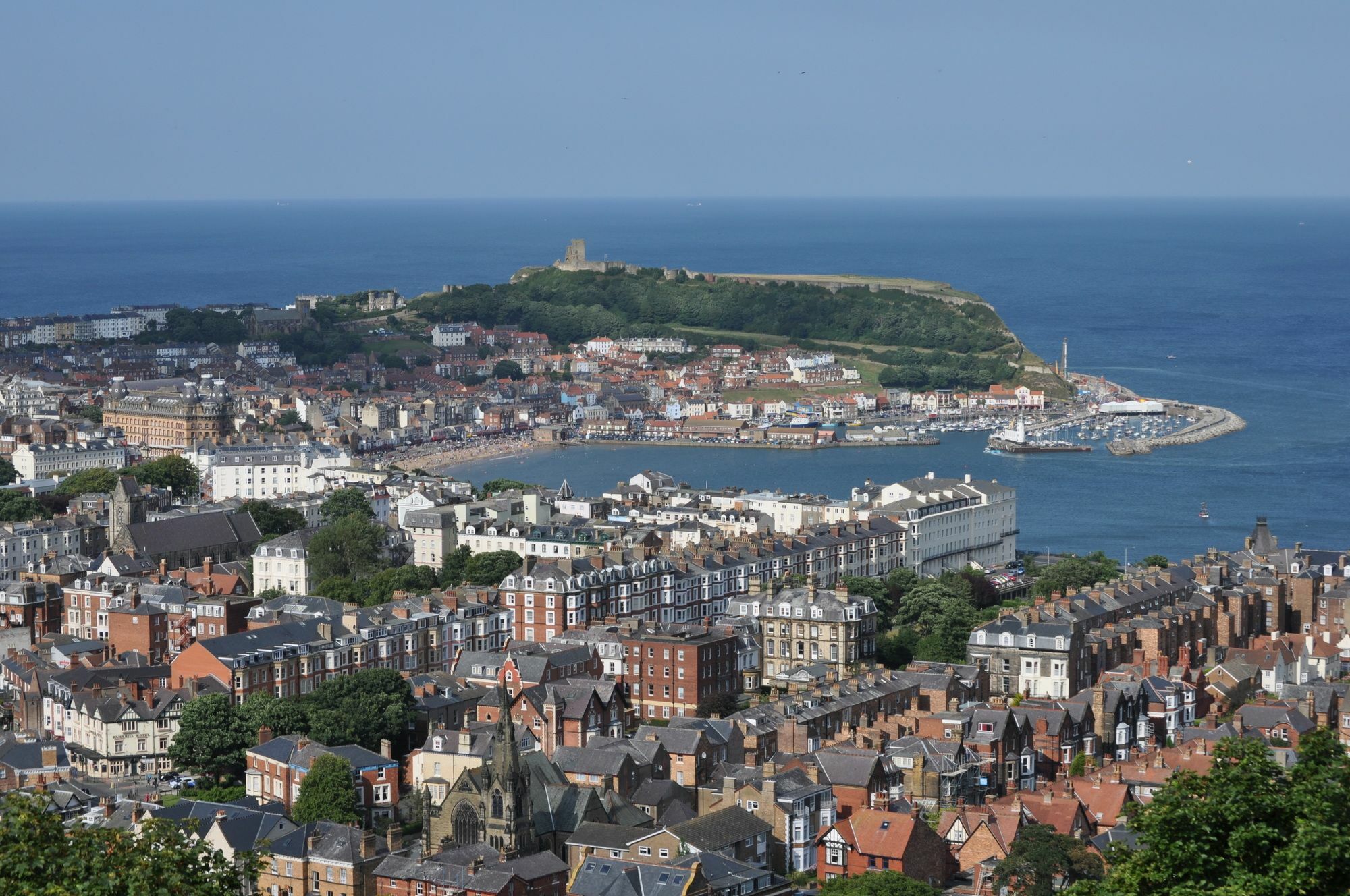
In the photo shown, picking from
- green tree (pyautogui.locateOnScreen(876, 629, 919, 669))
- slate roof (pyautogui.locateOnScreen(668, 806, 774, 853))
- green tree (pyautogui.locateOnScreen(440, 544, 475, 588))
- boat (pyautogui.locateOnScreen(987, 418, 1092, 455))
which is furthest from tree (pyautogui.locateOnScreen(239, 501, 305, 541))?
boat (pyautogui.locateOnScreen(987, 418, 1092, 455))

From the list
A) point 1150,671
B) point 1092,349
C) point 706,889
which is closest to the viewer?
point 706,889

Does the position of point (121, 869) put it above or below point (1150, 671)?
above

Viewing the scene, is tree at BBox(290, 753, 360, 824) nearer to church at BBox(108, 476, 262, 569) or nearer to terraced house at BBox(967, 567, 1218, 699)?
terraced house at BBox(967, 567, 1218, 699)

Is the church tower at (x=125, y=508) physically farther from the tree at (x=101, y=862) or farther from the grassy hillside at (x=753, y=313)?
the grassy hillside at (x=753, y=313)

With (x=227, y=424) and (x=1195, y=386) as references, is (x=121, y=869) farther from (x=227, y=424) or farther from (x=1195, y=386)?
(x=1195, y=386)

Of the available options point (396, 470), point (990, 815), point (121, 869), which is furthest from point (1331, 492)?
point (121, 869)

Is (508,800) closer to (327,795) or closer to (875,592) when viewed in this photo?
(327,795)

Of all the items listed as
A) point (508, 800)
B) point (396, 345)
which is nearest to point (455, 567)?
point (508, 800)

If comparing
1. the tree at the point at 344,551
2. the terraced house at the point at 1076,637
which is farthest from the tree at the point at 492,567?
the terraced house at the point at 1076,637
